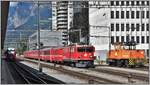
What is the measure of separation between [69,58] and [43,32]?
1500 cm

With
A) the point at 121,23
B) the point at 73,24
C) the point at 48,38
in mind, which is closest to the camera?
the point at 73,24

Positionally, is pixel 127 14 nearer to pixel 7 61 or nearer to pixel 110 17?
pixel 110 17

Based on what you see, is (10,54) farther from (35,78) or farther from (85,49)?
(35,78)

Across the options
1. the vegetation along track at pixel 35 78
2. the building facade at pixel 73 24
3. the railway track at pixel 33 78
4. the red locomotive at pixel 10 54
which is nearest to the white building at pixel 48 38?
the building facade at pixel 73 24

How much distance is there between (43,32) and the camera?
64688mm

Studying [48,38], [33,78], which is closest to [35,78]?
[33,78]

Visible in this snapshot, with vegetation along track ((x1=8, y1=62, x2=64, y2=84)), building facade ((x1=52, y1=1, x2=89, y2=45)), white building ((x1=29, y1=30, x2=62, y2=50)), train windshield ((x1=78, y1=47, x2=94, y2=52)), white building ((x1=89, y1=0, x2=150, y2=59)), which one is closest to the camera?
vegetation along track ((x1=8, y1=62, x2=64, y2=84))

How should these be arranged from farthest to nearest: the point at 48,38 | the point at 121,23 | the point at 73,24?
the point at 48,38 → the point at 121,23 → the point at 73,24

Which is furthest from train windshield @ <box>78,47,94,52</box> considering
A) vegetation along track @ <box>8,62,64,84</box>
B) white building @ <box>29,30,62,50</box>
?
vegetation along track @ <box>8,62,64,84</box>

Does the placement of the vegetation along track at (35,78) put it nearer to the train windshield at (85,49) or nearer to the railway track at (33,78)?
the railway track at (33,78)

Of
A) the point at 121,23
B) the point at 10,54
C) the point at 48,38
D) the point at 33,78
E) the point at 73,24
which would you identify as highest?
the point at 121,23

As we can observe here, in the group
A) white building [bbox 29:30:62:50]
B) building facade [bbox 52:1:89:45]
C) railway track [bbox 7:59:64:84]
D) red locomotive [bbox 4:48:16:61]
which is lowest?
railway track [bbox 7:59:64:84]

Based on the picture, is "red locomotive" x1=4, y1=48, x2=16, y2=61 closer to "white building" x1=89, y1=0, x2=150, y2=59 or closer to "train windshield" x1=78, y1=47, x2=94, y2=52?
"white building" x1=89, y1=0, x2=150, y2=59

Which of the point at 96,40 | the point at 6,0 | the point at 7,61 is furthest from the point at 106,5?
the point at 7,61
